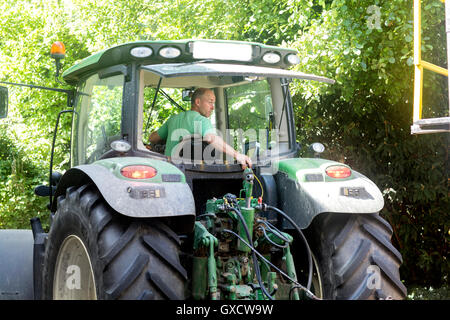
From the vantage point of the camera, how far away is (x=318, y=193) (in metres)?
4.15

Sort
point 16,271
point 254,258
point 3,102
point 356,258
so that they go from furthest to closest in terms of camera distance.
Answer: point 16,271 → point 3,102 → point 356,258 → point 254,258

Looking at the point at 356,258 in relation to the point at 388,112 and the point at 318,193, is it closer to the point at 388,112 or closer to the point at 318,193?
the point at 318,193

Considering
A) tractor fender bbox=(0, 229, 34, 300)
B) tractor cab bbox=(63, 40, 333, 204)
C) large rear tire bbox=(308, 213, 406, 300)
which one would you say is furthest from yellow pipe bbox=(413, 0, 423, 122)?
tractor fender bbox=(0, 229, 34, 300)

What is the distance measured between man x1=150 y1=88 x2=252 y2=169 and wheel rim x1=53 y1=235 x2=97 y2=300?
3.11ft

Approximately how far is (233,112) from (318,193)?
6.01ft

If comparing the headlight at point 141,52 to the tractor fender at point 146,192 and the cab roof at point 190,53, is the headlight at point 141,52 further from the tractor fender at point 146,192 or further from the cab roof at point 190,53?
the tractor fender at point 146,192

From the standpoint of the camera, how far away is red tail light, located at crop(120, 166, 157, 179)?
12.2 feet

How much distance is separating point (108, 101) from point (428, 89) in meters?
4.73

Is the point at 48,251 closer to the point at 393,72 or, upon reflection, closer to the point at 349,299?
the point at 349,299

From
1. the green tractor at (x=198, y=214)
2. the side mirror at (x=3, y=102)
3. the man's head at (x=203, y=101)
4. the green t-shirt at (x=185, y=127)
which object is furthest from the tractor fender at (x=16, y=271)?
the man's head at (x=203, y=101)

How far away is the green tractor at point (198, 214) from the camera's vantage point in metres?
3.54

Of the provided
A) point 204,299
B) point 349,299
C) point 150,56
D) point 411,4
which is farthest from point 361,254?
point 411,4

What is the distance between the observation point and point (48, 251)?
427 cm

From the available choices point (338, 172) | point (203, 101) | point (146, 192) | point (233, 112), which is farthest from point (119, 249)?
point (233, 112)
